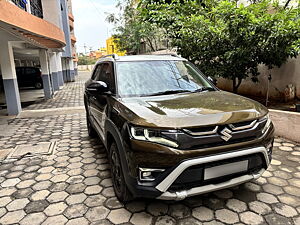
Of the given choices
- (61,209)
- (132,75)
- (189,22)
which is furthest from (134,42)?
(61,209)

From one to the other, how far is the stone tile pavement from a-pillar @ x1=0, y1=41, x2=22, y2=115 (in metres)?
4.50

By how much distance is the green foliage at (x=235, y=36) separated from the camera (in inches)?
180

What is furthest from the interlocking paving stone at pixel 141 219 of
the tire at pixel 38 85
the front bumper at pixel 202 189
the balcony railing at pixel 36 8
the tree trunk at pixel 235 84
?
the tire at pixel 38 85

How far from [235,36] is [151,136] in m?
4.17

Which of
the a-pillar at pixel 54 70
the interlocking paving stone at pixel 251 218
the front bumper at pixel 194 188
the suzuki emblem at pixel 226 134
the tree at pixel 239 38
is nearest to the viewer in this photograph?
the front bumper at pixel 194 188

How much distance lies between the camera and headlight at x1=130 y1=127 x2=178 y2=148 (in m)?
1.96

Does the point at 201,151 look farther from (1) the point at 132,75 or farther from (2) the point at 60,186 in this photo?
(2) the point at 60,186

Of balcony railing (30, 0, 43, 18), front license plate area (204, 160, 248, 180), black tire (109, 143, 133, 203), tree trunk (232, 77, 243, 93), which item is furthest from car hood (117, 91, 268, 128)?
balcony railing (30, 0, 43, 18)

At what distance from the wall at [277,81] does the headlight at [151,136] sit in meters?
4.93

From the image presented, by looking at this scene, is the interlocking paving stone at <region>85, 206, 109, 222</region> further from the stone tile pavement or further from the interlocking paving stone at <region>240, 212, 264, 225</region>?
the interlocking paving stone at <region>240, 212, 264, 225</region>

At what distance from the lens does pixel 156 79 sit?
118 inches

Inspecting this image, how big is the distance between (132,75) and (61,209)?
181 centimetres

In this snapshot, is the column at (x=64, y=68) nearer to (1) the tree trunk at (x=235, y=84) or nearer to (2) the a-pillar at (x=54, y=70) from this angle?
(2) the a-pillar at (x=54, y=70)

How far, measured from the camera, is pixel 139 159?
199cm
